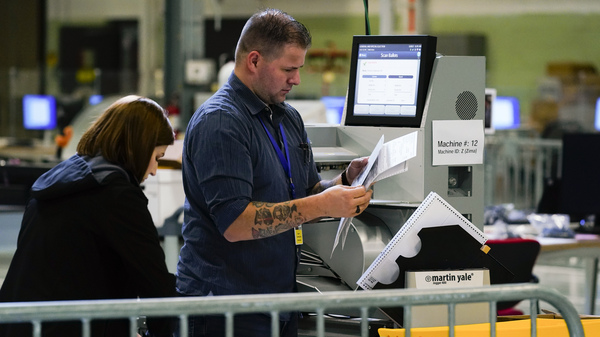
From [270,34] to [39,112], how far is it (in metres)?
9.98

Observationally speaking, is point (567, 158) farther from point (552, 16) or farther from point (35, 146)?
point (552, 16)

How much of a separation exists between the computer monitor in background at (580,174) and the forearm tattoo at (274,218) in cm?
272

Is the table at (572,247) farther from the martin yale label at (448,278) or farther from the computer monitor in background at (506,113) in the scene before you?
the computer monitor in background at (506,113)

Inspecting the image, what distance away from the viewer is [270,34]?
2.20 meters

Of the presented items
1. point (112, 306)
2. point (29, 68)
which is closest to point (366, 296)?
point (112, 306)

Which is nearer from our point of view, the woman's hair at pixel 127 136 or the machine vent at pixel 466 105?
the woman's hair at pixel 127 136

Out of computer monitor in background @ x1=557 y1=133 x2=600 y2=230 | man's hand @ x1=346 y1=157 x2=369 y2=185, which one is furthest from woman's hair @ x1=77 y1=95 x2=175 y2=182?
computer monitor in background @ x1=557 y1=133 x2=600 y2=230

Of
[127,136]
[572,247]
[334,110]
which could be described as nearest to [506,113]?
[334,110]

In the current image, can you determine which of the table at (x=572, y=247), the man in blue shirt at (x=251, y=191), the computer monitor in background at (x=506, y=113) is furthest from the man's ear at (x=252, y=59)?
the computer monitor in background at (x=506, y=113)

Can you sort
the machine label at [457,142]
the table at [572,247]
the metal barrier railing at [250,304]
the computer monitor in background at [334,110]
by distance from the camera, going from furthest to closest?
the computer monitor in background at [334,110] < the table at [572,247] < the machine label at [457,142] < the metal barrier railing at [250,304]

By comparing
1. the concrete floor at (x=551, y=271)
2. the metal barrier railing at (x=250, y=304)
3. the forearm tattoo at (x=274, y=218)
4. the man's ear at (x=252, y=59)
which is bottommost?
the concrete floor at (x=551, y=271)

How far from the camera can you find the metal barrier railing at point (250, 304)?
1.55 meters

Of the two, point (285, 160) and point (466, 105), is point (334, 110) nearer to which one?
point (466, 105)

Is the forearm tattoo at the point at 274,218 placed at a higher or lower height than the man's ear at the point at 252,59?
lower
